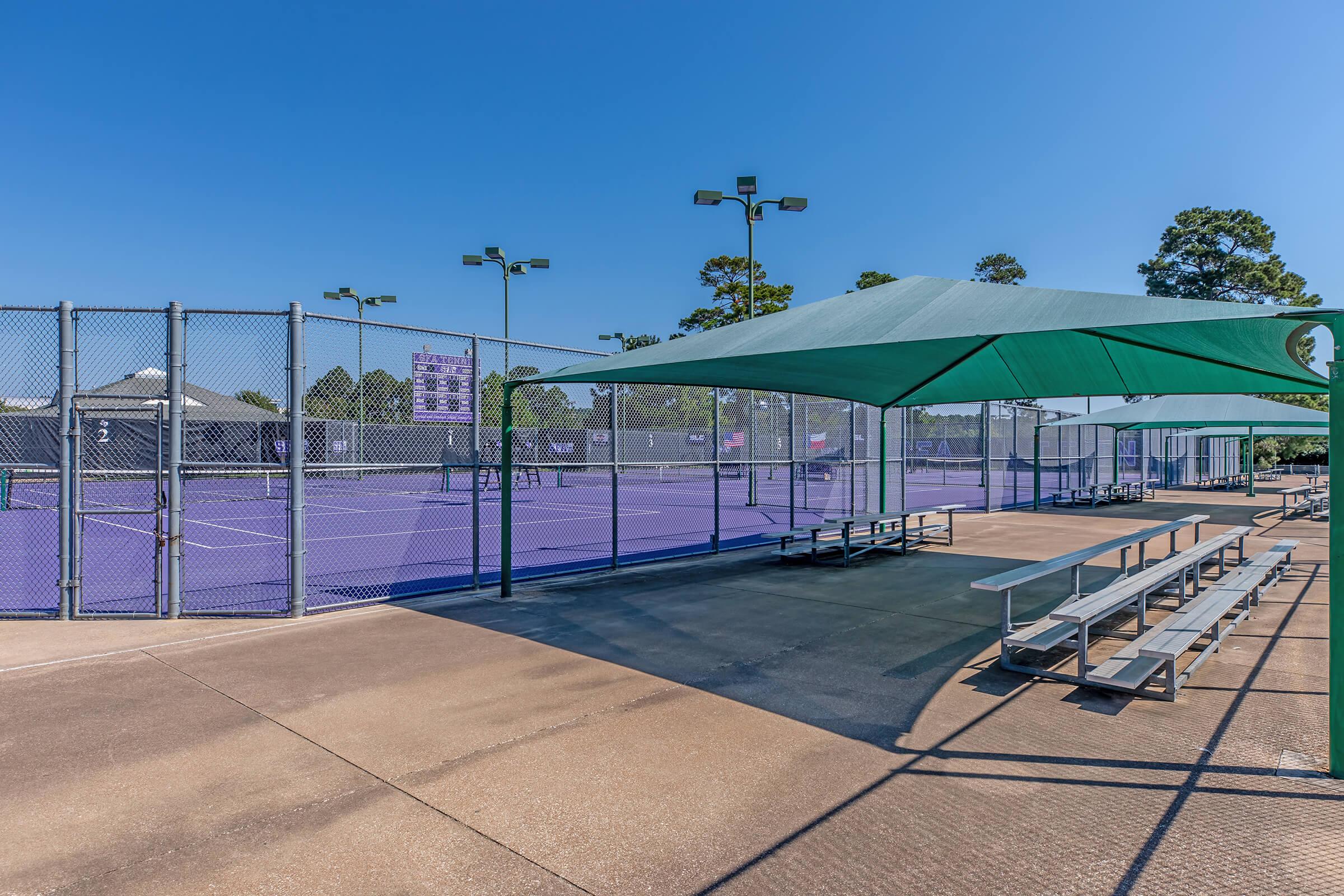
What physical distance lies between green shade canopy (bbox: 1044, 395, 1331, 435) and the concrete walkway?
1638 centimetres

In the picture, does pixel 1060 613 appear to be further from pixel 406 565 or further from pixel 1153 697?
pixel 406 565

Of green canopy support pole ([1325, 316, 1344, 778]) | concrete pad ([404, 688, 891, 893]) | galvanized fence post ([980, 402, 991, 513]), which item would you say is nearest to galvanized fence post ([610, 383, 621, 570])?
concrete pad ([404, 688, 891, 893])

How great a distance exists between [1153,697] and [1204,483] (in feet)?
130

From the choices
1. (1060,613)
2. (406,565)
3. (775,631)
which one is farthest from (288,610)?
(1060,613)

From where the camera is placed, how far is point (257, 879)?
3.07 m

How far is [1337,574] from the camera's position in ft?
13.4

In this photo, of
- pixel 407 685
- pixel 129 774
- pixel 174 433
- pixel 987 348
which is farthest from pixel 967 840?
pixel 174 433

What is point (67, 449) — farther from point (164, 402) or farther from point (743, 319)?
point (743, 319)

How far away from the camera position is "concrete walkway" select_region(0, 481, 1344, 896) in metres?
3.15

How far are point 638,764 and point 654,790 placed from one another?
32 centimetres

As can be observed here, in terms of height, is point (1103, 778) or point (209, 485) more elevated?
point (209, 485)

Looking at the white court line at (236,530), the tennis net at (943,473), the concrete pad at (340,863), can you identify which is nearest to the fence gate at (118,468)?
the concrete pad at (340,863)

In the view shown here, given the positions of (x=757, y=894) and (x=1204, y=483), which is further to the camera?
(x=1204, y=483)

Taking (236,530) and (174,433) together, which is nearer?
(174,433)
